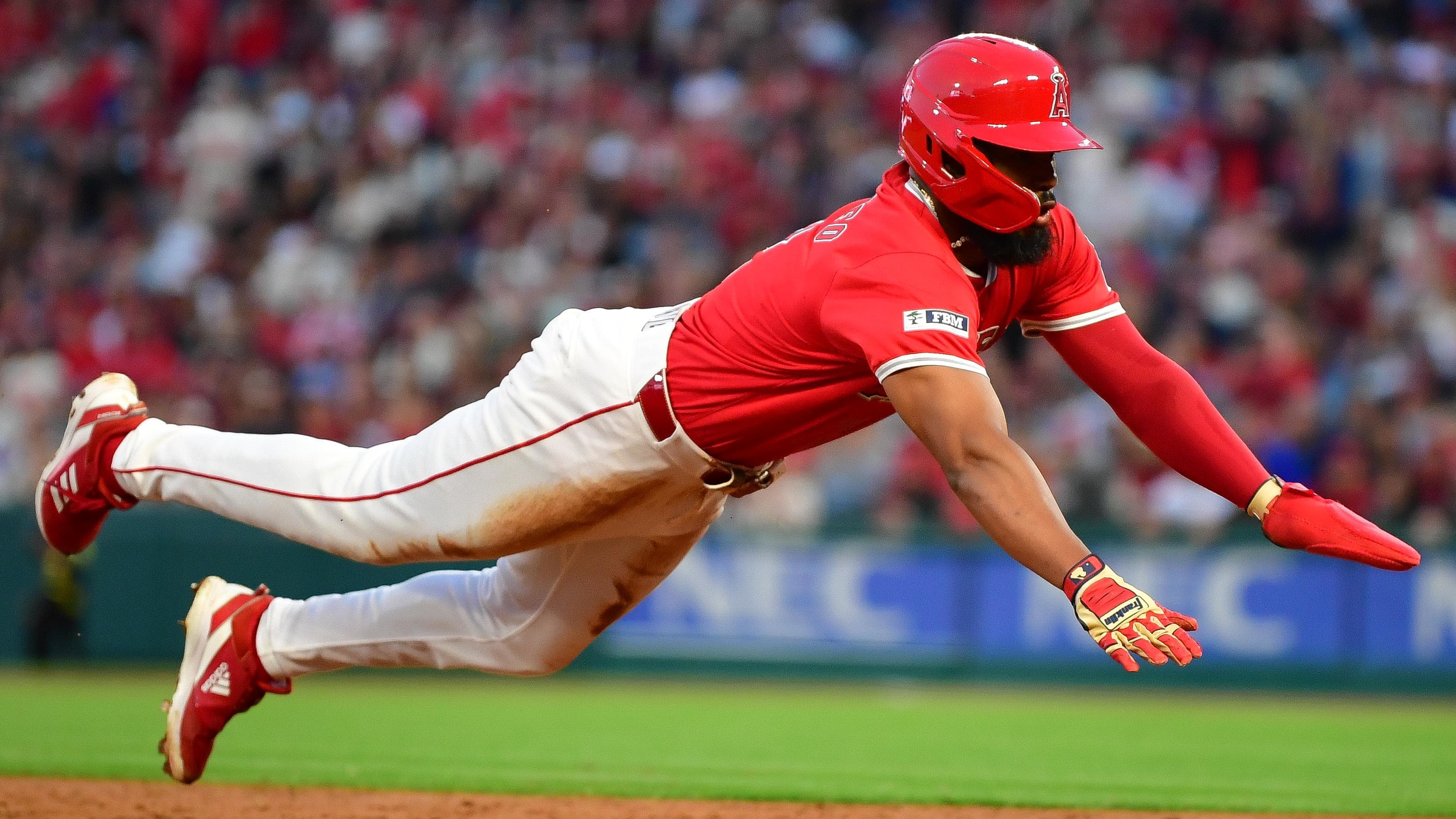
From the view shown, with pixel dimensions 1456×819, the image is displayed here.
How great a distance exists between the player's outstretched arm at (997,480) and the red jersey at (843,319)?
61mm

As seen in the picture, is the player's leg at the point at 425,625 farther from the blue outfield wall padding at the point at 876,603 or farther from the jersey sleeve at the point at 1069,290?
the blue outfield wall padding at the point at 876,603

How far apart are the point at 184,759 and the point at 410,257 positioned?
922 cm

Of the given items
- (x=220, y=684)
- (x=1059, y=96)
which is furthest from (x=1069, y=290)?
(x=220, y=684)

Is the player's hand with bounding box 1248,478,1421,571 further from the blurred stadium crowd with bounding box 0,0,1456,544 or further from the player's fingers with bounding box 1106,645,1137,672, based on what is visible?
the blurred stadium crowd with bounding box 0,0,1456,544

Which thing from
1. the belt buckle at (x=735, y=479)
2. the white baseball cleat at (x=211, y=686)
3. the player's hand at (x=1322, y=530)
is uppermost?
the belt buckle at (x=735, y=479)

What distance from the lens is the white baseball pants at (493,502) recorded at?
14.9 feet

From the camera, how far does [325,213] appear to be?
14.9 metres

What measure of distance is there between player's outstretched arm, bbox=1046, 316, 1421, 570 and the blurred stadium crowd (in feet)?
22.1

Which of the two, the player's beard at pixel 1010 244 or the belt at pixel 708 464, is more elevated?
the player's beard at pixel 1010 244

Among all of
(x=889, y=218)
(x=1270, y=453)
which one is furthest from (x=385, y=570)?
(x=889, y=218)

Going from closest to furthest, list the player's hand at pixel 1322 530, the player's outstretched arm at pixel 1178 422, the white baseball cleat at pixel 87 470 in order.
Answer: the player's hand at pixel 1322 530 → the player's outstretched arm at pixel 1178 422 → the white baseball cleat at pixel 87 470

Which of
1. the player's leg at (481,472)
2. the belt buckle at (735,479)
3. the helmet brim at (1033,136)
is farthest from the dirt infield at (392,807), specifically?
the helmet brim at (1033,136)

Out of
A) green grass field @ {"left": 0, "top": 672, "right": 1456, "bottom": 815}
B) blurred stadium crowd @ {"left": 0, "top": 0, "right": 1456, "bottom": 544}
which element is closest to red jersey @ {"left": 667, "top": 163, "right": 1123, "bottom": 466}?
green grass field @ {"left": 0, "top": 672, "right": 1456, "bottom": 815}

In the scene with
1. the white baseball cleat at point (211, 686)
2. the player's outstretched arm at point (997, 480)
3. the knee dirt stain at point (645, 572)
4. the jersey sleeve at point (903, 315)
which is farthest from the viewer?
the white baseball cleat at point (211, 686)
